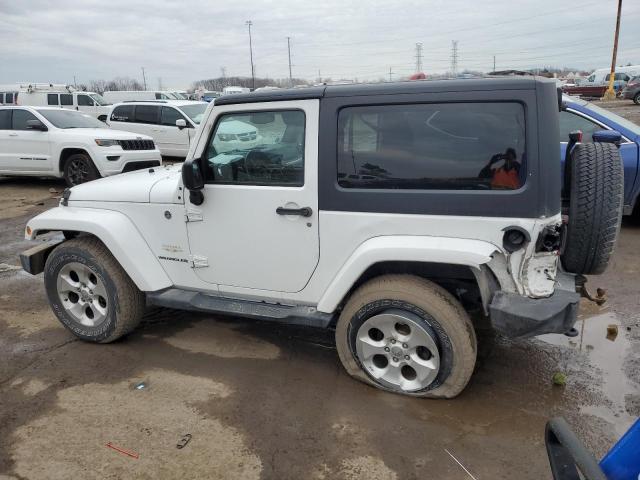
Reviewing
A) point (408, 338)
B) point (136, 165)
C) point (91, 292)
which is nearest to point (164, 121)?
point (136, 165)

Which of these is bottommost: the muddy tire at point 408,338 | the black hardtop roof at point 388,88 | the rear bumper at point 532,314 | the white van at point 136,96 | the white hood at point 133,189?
the muddy tire at point 408,338

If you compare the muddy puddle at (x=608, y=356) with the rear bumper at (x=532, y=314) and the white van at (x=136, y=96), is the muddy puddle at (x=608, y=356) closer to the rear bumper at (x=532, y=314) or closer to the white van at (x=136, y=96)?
the rear bumper at (x=532, y=314)

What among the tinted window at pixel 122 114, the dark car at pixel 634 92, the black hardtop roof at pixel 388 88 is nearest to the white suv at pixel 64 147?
the tinted window at pixel 122 114

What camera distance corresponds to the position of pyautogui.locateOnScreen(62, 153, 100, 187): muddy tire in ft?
32.5

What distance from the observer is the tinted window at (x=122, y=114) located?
1388 centimetres

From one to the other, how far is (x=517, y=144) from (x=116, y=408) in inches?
112

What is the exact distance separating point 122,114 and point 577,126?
1190 centimetres

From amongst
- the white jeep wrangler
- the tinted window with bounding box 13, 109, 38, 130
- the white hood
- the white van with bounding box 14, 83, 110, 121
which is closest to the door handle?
the white jeep wrangler

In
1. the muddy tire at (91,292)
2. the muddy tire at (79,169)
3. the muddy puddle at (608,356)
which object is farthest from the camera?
the muddy tire at (79,169)

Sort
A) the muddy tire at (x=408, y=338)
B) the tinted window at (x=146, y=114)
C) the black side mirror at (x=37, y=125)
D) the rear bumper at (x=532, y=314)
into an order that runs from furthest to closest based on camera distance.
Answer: the tinted window at (x=146, y=114)
the black side mirror at (x=37, y=125)
the muddy tire at (x=408, y=338)
the rear bumper at (x=532, y=314)

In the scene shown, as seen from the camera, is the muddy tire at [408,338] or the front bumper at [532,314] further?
the muddy tire at [408,338]

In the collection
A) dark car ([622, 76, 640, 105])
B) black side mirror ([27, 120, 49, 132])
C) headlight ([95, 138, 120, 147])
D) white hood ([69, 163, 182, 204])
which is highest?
dark car ([622, 76, 640, 105])

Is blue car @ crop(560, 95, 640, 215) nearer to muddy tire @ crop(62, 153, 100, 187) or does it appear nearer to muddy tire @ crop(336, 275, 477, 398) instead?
muddy tire @ crop(336, 275, 477, 398)

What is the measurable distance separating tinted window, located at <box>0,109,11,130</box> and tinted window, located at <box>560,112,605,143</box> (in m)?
10.5
